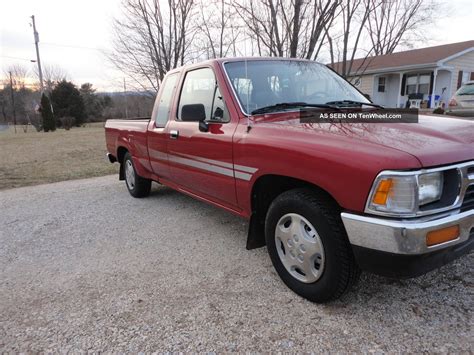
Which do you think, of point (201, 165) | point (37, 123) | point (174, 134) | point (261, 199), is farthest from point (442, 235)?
point (37, 123)

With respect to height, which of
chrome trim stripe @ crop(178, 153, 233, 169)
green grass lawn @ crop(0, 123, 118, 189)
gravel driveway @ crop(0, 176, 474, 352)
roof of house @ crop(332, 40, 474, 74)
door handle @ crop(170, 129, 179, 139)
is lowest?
green grass lawn @ crop(0, 123, 118, 189)

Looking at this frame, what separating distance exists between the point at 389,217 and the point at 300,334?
0.94 m

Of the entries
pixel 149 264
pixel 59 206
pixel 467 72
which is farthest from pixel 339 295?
pixel 467 72

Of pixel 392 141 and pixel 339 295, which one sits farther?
pixel 339 295

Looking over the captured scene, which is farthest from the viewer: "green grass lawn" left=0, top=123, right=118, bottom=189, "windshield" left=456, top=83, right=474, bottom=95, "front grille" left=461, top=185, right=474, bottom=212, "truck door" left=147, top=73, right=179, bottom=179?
"windshield" left=456, top=83, right=474, bottom=95

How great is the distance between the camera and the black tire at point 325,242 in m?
2.30

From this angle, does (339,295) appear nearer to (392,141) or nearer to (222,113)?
(392,141)

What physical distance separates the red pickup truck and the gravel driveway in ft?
0.91

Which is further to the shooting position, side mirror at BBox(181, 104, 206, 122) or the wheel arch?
side mirror at BBox(181, 104, 206, 122)

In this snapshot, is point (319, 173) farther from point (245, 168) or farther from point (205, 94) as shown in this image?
point (205, 94)

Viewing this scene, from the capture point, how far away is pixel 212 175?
349cm

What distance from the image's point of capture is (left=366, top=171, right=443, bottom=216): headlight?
197 cm

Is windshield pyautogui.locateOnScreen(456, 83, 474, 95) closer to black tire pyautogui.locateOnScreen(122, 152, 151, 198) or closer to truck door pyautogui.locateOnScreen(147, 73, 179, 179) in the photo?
truck door pyautogui.locateOnScreen(147, 73, 179, 179)

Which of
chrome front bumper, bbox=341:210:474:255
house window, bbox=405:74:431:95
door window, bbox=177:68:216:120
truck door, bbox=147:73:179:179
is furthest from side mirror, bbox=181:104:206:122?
house window, bbox=405:74:431:95
